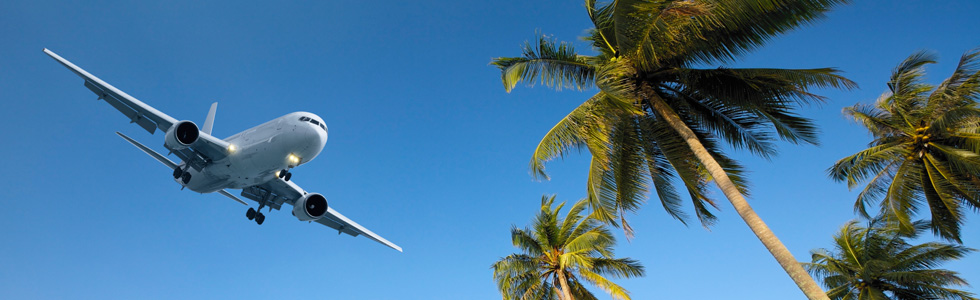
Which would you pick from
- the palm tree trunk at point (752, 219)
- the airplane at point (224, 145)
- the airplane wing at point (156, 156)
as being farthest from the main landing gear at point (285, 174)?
the palm tree trunk at point (752, 219)

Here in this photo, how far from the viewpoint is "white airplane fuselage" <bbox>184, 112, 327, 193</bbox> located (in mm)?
21281

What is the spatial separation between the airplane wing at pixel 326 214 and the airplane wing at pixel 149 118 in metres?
4.01

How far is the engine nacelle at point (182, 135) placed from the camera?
2061 cm

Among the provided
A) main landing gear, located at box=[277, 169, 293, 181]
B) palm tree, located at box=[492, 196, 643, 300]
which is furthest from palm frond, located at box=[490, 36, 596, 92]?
main landing gear, located at box=[277, 169, 293, 181]

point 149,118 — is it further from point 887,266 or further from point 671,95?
point 887,266

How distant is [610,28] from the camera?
1123 centimetres

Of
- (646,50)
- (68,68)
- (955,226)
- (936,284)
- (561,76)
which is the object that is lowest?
(936,284)

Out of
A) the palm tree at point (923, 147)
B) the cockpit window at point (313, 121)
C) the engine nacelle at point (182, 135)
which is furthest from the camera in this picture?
the cockpit window at point (313, 121)

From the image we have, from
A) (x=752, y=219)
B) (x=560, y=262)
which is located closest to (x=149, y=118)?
(x=560, y=262)

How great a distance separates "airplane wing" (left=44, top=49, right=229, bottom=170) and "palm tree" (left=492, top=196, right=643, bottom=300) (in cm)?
1294

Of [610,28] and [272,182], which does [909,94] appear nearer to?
[610,28]

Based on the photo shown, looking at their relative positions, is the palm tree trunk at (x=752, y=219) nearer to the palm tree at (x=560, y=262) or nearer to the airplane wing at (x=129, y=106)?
the palm tree at (x=560, y=262)

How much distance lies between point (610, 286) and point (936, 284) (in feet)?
36.9

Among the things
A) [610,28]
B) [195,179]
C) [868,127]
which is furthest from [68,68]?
[868,127]
